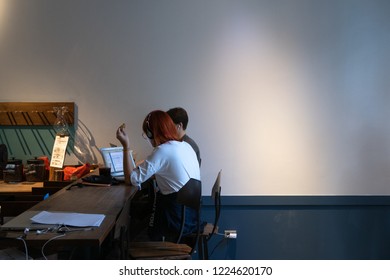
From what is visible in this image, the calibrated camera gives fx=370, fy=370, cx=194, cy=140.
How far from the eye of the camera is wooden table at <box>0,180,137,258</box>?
124 cm

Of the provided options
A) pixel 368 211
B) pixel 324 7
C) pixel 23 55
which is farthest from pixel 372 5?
pixel 23 55

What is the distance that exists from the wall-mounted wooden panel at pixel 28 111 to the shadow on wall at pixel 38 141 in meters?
0.07

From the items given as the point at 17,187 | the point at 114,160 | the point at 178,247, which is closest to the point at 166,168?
the point at 178,247

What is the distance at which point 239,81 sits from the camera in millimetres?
2900

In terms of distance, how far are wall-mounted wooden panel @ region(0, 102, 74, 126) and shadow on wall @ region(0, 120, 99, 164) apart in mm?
74

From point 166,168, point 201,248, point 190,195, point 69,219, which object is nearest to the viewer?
point 69,219

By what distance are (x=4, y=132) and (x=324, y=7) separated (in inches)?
106

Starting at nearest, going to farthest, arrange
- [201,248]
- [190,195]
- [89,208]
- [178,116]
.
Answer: [89,208] → [190,195] → [201,248] → [178,116]

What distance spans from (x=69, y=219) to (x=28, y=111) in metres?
1.75

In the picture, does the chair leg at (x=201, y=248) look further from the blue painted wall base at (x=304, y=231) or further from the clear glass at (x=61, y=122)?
the clear glass at (x=61, y=122)

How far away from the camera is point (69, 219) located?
1.41 m

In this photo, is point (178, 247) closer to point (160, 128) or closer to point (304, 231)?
point (160, 128)

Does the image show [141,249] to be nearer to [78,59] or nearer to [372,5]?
[78,59]

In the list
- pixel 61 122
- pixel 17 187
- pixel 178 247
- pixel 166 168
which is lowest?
pixel 178 247
